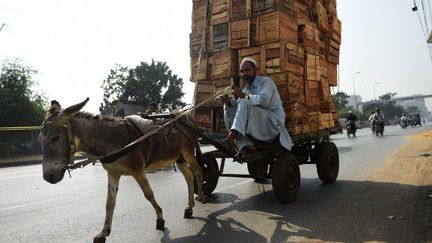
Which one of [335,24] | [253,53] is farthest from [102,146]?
[335,24]

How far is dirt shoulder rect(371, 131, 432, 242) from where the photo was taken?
4371mm

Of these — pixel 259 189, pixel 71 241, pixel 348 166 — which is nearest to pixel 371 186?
pixel 259 189

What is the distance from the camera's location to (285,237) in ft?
14.4

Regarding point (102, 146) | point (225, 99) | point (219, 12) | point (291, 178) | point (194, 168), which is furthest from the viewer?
point (219, 12)

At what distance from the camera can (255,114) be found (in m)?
5.96

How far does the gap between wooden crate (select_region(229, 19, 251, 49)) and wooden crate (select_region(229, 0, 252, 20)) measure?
12 centimetres

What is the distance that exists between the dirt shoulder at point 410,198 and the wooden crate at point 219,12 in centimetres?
452

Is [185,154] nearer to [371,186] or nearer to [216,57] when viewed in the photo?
[216,57]

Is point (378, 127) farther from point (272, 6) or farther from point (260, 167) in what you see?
point (260, 167)

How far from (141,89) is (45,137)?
2070 inches

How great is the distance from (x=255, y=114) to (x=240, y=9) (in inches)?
100

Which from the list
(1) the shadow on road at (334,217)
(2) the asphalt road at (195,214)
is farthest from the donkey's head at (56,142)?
(1) the shadow on road at (334,217)

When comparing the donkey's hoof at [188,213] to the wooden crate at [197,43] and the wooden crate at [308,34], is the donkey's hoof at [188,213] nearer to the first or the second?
the wooden crate at [197,43]

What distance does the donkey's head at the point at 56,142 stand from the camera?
3.99m
